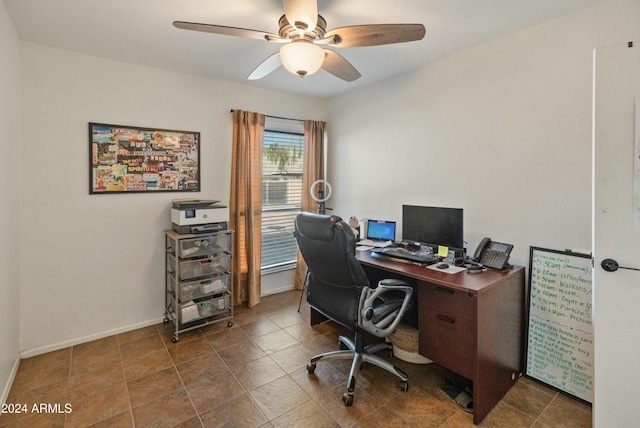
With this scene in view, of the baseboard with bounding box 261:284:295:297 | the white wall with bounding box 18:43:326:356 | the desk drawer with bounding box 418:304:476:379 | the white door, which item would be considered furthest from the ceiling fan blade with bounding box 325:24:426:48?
the baseboard with bounding box 261:284:295:297

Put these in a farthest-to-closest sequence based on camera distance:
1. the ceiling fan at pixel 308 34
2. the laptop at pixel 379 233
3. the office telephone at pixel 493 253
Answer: the laptop at pixel 379 233 → the office telephone at pixel 493 253 → the ceiling fan at pixel 308 34

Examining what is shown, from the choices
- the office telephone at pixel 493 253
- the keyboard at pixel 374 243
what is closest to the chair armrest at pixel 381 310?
the office telephone at pixel 493 253

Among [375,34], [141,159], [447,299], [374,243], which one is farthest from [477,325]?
[141,159]

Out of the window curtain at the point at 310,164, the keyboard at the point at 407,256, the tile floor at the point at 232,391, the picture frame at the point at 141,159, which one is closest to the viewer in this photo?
the tile floor at the point at 232,391

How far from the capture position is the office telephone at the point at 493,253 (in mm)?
2090

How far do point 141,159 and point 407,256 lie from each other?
2.40m

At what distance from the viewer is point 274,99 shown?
3520 mm

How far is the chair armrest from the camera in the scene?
6.17 feet

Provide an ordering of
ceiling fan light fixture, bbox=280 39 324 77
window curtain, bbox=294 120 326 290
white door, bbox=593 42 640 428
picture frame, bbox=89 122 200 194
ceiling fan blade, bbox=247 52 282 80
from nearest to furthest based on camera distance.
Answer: white door, bbox=593 42 640 428 → ceiling fan light fixture, bbox=280 39 324 77 → ceiling fan blade, bbox=247 52 282 80 → picture frame, bbox=89 122 200 194 → window curtain, bbox=294 120 326 290

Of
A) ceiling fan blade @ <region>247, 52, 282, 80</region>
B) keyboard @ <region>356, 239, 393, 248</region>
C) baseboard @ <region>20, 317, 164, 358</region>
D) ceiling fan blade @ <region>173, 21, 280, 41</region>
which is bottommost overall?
baseboard @ <region>20, 317, 164, 358</region>

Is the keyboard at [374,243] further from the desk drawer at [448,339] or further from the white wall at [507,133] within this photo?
the desk drawer at [448,339]

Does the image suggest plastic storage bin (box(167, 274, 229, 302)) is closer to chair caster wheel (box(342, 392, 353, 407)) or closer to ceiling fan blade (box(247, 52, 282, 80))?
chair caster wheel (box(342, 392, 353, 407))

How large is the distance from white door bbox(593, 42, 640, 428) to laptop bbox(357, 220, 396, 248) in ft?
5.29

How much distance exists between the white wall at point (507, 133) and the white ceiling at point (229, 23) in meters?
0.16
